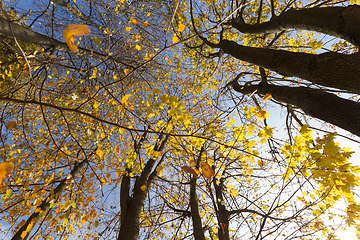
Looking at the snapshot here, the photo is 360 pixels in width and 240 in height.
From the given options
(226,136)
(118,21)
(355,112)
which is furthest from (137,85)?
(355,112)

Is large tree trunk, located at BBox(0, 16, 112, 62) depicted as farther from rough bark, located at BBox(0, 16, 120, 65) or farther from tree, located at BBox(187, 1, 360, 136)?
tree, located at BBox(187, 1, 360, 136)

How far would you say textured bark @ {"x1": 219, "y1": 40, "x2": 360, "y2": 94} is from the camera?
1.10 metres

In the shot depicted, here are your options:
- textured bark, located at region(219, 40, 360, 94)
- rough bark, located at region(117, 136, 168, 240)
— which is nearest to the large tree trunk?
textured bark, located at region(219, 40, 360, 94)

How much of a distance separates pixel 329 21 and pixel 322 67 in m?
0.51

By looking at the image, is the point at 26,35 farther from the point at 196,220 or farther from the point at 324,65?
the point at 196,220

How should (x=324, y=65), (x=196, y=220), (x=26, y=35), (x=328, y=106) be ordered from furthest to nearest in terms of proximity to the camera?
(x=196, y=220) < (x=26, y=35) < (x=328, y=106) < (x=324, y=65)

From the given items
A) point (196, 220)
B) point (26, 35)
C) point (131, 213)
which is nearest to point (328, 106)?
point (196, 220)

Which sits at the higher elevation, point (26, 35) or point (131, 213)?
point (26, 35)

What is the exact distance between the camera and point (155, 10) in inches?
180

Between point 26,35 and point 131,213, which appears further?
point 131,213

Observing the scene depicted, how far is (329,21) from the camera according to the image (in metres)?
1.32

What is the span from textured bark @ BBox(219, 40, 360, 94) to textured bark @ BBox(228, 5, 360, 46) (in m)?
0.22

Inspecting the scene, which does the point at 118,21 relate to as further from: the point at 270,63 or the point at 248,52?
the point at 270,63

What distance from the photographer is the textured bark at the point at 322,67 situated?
110 cm
